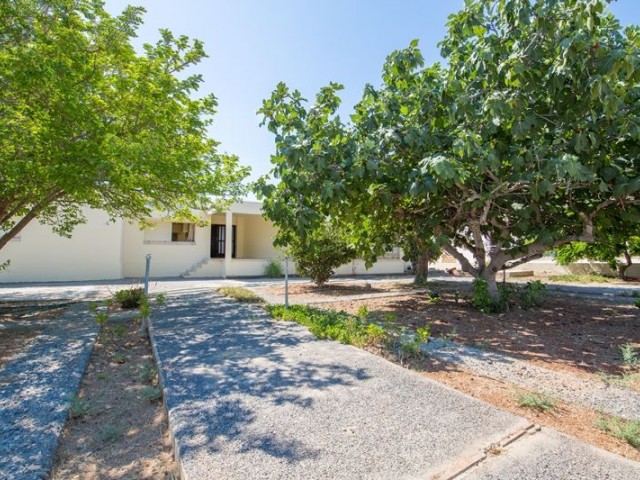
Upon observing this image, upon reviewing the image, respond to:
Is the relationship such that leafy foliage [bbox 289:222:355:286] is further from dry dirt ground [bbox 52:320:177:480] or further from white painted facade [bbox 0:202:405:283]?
dry dirt ground [bbox 52:320:177:480]

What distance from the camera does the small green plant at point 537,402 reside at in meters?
3.13

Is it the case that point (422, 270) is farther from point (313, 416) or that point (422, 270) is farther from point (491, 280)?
point (313, 416)

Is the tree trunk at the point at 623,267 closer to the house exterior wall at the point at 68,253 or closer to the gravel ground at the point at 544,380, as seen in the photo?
the gravel ground at the point at 544,380

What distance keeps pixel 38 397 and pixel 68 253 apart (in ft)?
48.3

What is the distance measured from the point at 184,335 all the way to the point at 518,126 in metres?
5.83

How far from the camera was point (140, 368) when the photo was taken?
4.71 metres

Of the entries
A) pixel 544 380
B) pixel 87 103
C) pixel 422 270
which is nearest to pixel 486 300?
pixel 544 380

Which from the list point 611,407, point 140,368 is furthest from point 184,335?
point 611,407

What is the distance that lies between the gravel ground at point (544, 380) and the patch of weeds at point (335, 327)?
0.72 metres

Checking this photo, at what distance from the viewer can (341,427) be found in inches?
108

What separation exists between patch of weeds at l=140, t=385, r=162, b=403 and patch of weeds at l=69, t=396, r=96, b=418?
45 centimetres

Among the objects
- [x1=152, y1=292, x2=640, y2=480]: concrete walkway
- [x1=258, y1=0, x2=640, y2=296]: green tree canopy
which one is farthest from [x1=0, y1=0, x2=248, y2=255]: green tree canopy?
[x1=152, y1=292, x2=640, y2=480]: concrete walkway

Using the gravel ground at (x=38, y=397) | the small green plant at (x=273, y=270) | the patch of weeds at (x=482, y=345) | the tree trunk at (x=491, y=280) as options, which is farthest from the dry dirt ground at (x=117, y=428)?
the small green plant at (x=273, y=270)

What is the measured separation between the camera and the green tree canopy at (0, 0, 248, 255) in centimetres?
548
